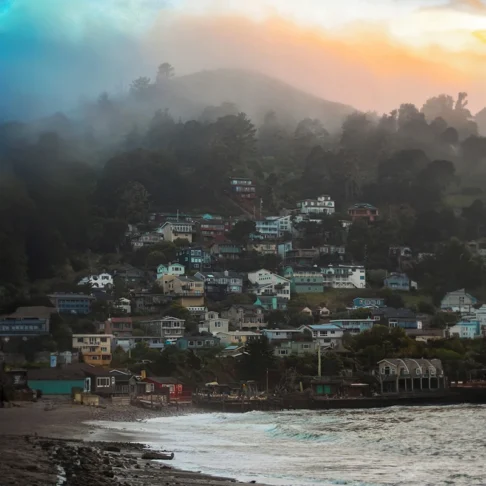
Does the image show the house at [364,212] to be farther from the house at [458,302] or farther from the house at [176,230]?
the house at [458,302]

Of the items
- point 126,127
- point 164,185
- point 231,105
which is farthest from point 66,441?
point 231,105

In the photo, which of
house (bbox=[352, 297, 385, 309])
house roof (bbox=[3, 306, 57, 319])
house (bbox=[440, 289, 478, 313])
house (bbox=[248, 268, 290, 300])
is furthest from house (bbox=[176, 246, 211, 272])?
house (bbox=[440, 289, 478, 313])

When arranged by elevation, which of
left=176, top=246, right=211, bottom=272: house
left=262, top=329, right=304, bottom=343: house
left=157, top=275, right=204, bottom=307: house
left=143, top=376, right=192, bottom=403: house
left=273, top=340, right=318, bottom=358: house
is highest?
left=176, top=246, right=211, bottom=272: house

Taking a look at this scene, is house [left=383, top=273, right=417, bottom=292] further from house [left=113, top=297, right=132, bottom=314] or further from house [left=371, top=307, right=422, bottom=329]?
house [left=113, top=297, right=132, bottom=314]

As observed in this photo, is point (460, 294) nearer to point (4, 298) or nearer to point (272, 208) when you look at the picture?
point (272, 208)

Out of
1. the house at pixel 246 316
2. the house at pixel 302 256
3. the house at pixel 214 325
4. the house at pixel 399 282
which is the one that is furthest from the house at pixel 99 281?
the house at pixel 399 282

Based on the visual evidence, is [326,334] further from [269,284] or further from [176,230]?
[176,230]

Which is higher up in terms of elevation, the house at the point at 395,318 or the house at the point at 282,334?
the house at the point at 395,318
